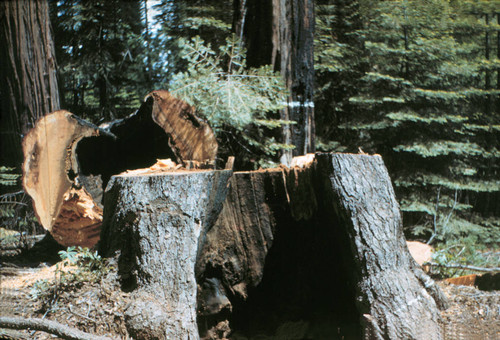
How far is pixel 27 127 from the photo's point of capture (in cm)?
362

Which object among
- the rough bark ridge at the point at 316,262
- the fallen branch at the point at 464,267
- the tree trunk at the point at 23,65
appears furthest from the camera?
the tree trunk at the point at 23,65

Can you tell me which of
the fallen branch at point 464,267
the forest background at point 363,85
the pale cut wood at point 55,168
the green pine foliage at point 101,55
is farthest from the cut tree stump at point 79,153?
the green pine foliage at point 101,55

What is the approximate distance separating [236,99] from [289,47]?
1077 millimetres

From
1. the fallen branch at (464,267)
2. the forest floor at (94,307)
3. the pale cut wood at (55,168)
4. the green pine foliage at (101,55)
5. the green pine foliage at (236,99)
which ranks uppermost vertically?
the green pine foliage at (101,55)

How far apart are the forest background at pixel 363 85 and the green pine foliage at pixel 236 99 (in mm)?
14

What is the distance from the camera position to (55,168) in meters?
3.18

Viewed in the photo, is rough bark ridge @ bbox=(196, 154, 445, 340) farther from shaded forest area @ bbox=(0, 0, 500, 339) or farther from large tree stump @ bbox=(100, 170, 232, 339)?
large tree stump @ bbox=(100, 170, 232, 339)

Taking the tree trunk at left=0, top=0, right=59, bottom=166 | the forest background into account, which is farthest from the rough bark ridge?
the tree trunk at left=0, top=0, right=59, bottom=166

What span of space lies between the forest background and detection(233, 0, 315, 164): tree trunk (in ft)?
0.45

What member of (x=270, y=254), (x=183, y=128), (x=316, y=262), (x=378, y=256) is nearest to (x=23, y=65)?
(x=183, y=128)

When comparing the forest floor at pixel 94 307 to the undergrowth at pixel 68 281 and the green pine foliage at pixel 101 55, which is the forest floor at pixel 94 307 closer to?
the undergrowth at pixel 68 281

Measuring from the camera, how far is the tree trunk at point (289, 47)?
4211 millimetres

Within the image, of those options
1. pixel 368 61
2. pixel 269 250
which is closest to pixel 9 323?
pixel 269 250

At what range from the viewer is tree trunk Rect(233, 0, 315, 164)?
13.8 ft
